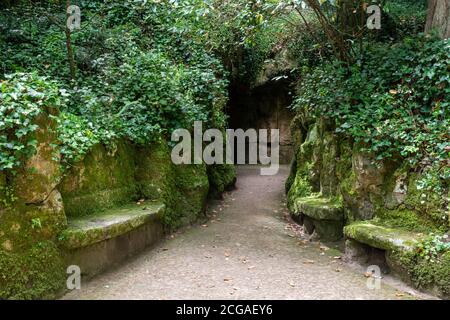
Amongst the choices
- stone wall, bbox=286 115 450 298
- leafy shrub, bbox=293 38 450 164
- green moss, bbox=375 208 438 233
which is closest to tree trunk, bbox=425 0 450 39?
leafy shrub, bbox=293 38 450 164

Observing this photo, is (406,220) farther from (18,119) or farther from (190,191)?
(18,119)

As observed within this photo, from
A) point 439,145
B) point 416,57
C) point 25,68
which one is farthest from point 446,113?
point 25,68

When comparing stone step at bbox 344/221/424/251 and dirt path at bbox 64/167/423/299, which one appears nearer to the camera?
dirt path at bbox 64/167/423/299

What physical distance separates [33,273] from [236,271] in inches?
108

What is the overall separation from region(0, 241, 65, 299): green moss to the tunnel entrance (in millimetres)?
13343

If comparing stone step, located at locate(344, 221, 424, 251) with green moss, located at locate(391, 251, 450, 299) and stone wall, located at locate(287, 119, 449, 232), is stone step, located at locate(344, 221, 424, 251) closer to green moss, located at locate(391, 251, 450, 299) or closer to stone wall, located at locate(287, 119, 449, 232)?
green moss, located at locate(391, 251, 450, 299)

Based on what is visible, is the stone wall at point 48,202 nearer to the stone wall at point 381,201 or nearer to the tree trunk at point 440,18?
the stone wall at point 381,201

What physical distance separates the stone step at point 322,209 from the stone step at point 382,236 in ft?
2.80

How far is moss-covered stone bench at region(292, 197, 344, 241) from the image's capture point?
7199 millimetres

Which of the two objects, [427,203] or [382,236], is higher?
[427,203]

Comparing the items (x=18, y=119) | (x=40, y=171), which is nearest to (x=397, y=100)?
(x=40, y=171)

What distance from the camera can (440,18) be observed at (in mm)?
7355

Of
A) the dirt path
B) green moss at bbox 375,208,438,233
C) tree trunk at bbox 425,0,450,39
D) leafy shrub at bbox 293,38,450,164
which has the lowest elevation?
the dirt path

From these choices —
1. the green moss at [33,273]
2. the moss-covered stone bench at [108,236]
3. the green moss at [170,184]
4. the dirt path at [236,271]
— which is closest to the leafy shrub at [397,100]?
the dirt path at [236,271]
